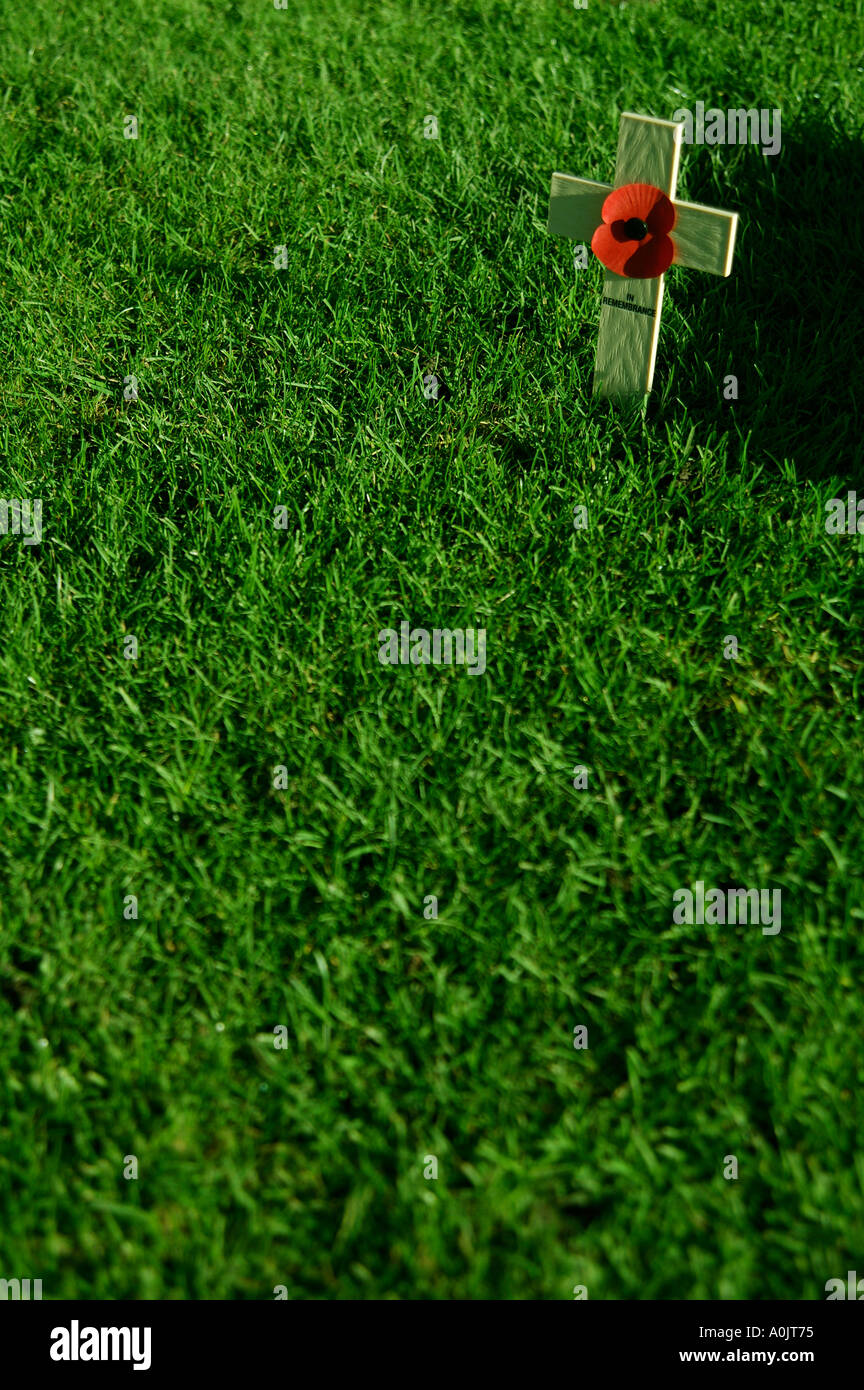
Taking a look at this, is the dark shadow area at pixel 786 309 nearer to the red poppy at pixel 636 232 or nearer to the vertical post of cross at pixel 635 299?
the vertical post of cross at pixel 635 299

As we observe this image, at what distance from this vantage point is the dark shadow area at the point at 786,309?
3.47m

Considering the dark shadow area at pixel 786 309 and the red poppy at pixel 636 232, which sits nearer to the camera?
the red poppy at pixel 636 232

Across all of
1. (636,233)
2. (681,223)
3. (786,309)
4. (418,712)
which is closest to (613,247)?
(636,233)

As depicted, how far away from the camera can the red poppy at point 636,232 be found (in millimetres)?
3082

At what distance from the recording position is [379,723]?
9.21 ft

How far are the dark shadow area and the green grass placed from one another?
17mm

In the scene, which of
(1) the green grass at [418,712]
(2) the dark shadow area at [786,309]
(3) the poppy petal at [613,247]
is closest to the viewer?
(1) the green grass at [418,712]

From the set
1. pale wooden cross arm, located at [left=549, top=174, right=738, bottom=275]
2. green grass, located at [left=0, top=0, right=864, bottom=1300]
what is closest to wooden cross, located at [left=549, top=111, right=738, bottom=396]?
pale wooden cross arm, located at [left=549, top=174, right=738, bottom=275]

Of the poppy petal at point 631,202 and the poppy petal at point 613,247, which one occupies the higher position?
the poppy petal at point 631,202

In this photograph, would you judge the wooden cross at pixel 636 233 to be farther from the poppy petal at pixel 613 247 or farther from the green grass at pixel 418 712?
the green grass at pixel 418 712

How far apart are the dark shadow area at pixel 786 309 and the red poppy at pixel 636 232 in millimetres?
429

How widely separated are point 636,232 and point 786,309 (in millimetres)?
923

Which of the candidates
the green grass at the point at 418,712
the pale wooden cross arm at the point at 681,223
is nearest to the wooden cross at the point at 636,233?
the pale wooden cross arm at the point at 681,223

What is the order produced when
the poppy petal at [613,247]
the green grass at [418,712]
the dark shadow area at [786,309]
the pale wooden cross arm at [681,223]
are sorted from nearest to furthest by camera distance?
the green grass at [418,712] → the pale wooden cross arm at [681,223] → the poppy petal at [613,247] → the dark shadow area at [786,309]
